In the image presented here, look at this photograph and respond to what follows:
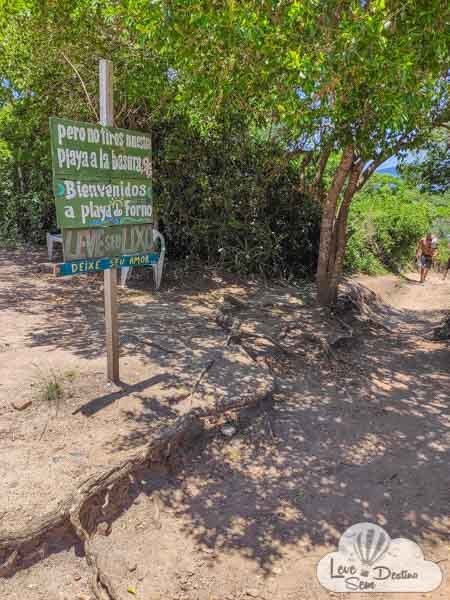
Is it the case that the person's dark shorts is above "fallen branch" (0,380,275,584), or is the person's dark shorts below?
above

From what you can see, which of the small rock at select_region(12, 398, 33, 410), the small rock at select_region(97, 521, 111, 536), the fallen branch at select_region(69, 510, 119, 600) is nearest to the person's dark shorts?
the small rock at select_region(12, 398, 33, 410)

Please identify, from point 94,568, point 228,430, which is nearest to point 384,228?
point 228,430

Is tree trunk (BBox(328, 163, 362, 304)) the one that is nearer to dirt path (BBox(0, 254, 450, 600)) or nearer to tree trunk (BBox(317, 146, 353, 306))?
tree trunk (BBox(317, 146, 353, 306))

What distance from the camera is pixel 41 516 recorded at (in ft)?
8.95

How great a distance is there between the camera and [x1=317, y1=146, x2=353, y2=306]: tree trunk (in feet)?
23.7

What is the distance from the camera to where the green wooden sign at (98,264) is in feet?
12.3

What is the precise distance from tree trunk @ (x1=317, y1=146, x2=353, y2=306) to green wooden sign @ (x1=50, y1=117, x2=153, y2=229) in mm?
3829

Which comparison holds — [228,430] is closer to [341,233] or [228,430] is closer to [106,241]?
[106,241]

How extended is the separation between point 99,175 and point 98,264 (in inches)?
28.6

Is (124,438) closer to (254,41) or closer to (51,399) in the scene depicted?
(51,399)

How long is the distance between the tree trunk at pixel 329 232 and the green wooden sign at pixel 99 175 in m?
3.83

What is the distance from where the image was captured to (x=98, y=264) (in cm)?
401

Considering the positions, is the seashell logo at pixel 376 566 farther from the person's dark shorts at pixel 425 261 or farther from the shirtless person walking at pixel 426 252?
the person's dark shorts at pixel 425 261

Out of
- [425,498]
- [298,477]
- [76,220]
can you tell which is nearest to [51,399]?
[76,220]
